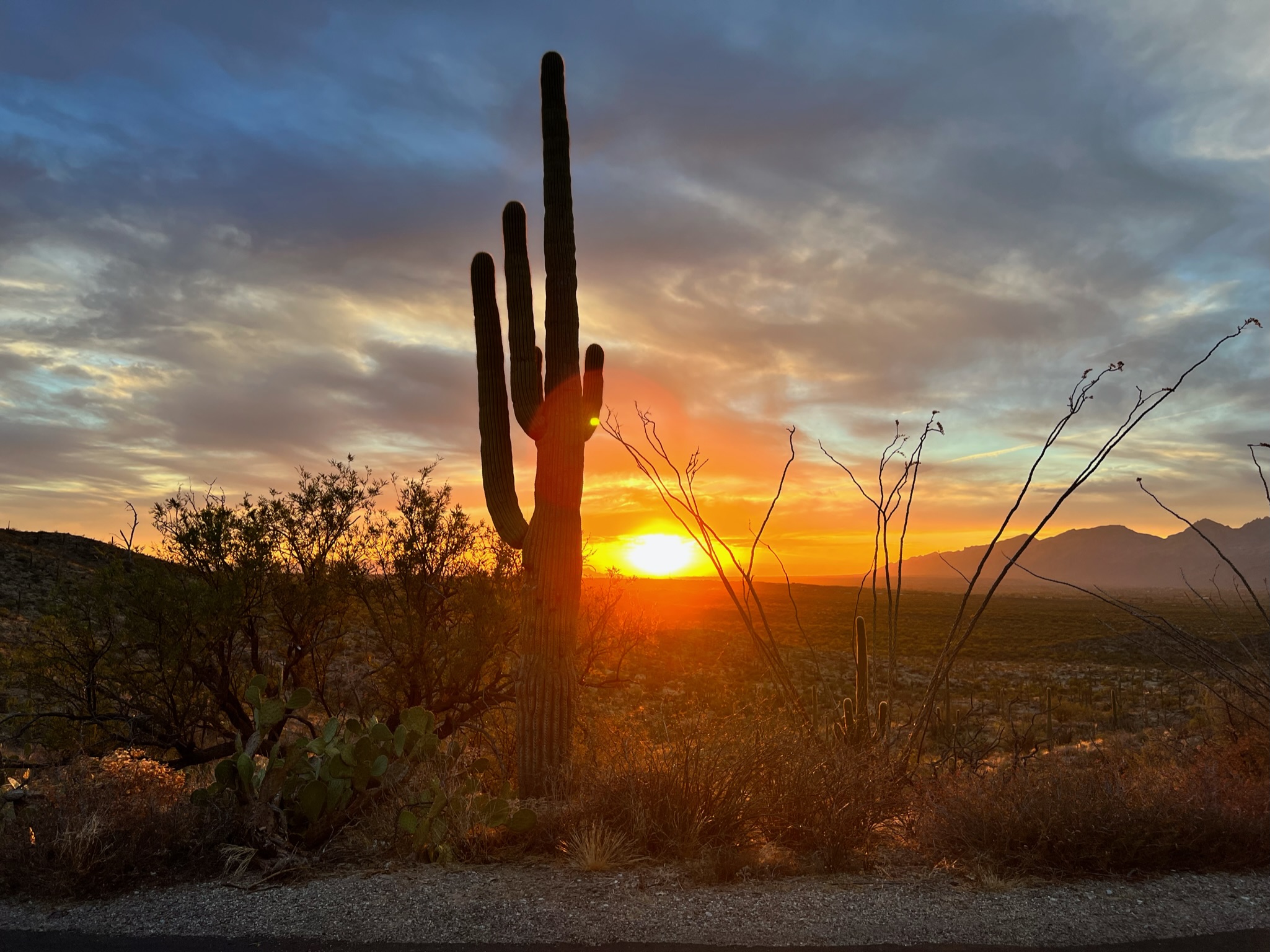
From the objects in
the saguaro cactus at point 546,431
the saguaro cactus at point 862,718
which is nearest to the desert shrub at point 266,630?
the saguaro cactus at point 546,431

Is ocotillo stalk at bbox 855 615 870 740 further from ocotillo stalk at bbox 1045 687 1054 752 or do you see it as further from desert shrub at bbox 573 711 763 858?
ocotillo stalk at bbox 1045 687 1054 752

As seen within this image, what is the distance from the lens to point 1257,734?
422 inches

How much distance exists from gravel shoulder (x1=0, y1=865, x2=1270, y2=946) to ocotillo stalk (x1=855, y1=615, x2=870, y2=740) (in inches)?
133

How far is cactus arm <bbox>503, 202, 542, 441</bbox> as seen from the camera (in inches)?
416

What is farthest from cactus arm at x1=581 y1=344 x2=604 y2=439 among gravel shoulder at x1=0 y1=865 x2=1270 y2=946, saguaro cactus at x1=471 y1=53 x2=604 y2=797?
gravel shoulder at x1=0 y1=865 x2=1270 y2=946

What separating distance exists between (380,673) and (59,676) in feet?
14.6

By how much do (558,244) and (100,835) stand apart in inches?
306

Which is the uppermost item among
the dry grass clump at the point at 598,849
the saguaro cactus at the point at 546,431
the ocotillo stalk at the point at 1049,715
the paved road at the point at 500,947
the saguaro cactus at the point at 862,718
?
the saguaro cactus at the point at 546,431

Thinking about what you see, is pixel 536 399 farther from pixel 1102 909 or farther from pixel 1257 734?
pixel 1257 734

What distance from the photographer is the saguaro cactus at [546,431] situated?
9.52 m

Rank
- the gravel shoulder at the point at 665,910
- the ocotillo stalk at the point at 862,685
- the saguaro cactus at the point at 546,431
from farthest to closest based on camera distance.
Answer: the ocotillo stalk at the point at 862,685 → the saguaro cactus at the point at 546,431 → the gravel shoulder at the point at 665,910

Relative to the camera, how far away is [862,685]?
35.8ft

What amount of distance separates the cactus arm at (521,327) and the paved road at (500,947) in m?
6.14

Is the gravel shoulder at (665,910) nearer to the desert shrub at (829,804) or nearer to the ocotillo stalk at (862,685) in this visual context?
the desert shrub at (829,804)
